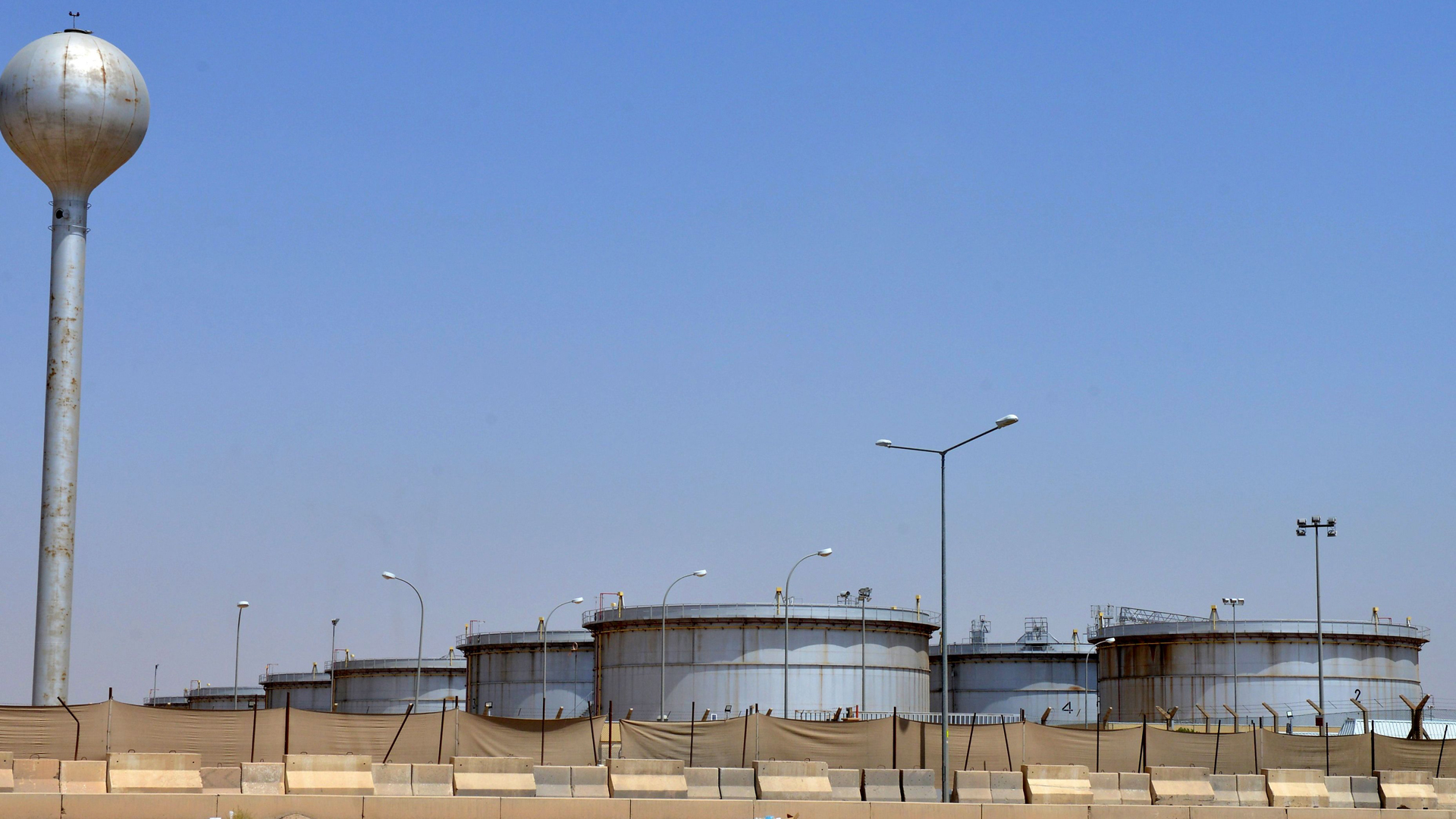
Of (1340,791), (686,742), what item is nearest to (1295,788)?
(1340,791)

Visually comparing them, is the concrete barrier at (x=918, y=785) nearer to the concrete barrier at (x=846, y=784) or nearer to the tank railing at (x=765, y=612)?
the concrete barrier at (x=846, y=784)

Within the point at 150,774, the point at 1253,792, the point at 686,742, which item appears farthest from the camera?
the point at 686,742

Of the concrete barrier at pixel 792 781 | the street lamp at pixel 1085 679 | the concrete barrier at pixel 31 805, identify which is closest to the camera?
the concrete barrier at pixel 31 805

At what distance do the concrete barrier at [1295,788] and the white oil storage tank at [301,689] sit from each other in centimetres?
7977

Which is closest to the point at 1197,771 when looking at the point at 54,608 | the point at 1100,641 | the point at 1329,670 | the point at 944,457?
the point at 944,457

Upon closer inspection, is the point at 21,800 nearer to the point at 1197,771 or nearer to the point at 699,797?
the point at 699,797

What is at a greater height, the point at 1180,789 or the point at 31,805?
the point at 31,805

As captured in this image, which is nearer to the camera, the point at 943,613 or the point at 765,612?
the point at 943,613

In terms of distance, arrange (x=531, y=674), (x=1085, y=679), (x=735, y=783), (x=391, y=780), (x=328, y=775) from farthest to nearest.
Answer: (x=1085, y=679) < (x=531, y=674) < (x=735, y=783) < (x=391, y=780) < (x=328, y=775)

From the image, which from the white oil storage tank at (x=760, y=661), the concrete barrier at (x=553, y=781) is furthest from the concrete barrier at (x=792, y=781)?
the white oil storage tank at (x=760, y=661)

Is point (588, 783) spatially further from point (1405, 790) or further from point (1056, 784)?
point (1405, 790)

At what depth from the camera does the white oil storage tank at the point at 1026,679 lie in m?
79.8

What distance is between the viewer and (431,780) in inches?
1040

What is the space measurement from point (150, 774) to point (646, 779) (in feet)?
28.1
